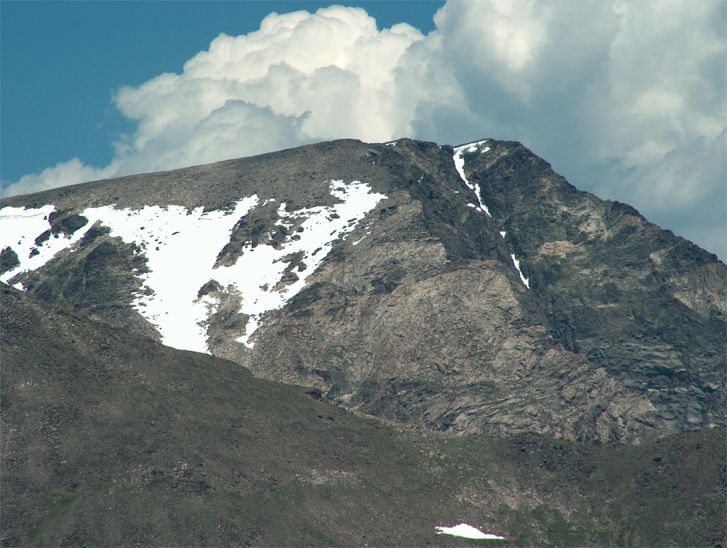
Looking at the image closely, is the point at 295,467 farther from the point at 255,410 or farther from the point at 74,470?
the point at 74,470

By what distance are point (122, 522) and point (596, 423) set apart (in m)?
78.0

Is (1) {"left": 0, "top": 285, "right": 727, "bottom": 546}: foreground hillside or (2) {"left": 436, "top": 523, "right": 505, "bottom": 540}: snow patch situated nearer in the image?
(1) {"left": 0, "top": 285, "right": 727, "bottom": 546}: foreground hillside

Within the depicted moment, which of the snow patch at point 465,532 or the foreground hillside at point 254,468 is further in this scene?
the snow patch at point 465,532

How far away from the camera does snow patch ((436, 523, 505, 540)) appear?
509 ft

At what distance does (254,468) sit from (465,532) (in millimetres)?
23202

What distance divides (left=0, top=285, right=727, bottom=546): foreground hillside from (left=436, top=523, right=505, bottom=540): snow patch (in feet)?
3.19

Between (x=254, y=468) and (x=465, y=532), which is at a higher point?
(x=254, y=468)

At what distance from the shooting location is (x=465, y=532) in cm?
15600

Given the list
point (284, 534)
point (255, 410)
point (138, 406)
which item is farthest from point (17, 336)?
point (284, 534)

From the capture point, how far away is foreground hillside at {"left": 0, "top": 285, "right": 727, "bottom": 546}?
5733 inches

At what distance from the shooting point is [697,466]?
168 m

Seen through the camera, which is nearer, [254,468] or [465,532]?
[465,532]

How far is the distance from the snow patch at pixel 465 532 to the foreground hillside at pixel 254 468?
0.97m

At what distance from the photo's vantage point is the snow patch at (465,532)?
155m
